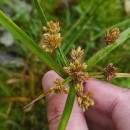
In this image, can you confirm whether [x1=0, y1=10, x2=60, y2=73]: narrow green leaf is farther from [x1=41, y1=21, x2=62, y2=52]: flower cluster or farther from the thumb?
the thumb

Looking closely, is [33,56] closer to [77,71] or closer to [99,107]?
[99,107]

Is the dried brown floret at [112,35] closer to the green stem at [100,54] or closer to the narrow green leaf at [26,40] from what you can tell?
the green stem at [100,54]

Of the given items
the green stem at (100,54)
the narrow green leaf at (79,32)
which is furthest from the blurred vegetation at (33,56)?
the green stem at (100,54)

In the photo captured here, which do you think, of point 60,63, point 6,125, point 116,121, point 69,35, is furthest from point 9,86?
point 60,63

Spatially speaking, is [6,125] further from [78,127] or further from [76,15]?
[76,15]

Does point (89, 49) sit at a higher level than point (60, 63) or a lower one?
higher

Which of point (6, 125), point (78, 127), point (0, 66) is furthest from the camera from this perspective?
point (0, 66)

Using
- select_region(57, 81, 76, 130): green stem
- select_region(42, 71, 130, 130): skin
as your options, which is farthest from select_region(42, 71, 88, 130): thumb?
select_region(57, 81, 76, 130): green stem
